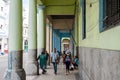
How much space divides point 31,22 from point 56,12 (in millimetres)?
8262

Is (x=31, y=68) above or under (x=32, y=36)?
under

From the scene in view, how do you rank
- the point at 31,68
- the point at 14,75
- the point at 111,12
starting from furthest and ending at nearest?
the point at 31,68
the point at 14,75
the point at 111,12

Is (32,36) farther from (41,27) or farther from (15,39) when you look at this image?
(15,39)

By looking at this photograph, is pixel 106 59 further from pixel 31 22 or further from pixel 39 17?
pixel 39 17

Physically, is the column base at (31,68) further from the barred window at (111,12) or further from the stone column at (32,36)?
the barred window at (111,12)

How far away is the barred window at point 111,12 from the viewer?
19.0 ft

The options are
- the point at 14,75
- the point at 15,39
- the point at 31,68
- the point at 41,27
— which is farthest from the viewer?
the point at 41,27

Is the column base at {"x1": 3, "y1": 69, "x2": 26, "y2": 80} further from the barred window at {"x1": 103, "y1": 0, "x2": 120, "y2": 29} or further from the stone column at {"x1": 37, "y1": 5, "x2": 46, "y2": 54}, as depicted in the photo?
the stone column at {"x1": 37, "y1": 5, "x2": 46, "y2": 54}

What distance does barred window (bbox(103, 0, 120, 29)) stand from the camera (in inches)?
229

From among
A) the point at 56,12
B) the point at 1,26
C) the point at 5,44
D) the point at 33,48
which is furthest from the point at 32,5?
the point at 5,44

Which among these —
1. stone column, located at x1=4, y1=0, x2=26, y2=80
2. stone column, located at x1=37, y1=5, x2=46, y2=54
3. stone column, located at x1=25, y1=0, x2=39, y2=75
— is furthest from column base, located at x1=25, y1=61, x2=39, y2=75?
stone column, located at x1=37, y1=5, x2=46, y2=54

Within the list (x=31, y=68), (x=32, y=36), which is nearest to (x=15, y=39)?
(x=31, y=68)

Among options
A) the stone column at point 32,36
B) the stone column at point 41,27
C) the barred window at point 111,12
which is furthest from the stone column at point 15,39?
the stone column at point 41,27

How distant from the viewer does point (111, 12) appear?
6.55m
